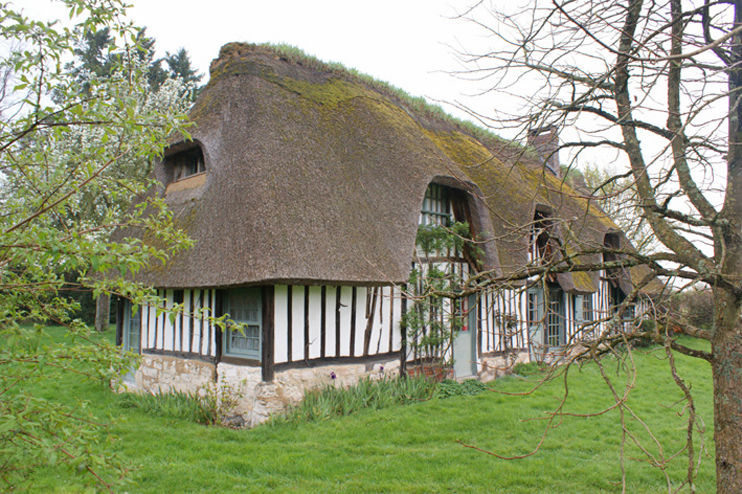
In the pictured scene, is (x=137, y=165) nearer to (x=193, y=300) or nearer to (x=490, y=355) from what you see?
(x=193, y=300)

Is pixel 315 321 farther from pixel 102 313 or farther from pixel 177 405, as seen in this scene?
pixel 102 313

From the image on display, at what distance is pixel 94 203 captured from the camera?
52.3 ft

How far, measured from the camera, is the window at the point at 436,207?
10.3 metres

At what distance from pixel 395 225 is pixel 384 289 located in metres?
1.22

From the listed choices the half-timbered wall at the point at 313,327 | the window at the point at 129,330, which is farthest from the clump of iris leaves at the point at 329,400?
the window at the point at 129,330

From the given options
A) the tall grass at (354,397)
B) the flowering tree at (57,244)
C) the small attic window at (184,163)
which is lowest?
the tall grass at (354,397)

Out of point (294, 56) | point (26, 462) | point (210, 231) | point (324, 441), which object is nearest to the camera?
point (26, 462)

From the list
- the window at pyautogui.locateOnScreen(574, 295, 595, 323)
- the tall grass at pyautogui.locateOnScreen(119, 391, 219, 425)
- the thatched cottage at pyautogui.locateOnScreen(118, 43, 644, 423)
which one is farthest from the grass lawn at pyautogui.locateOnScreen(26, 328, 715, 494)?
the window at pyautogui.locateOnScreen(574, 295, 595, 323)

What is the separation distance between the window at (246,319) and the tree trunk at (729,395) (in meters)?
A: 5.88

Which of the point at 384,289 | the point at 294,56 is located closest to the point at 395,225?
the point at 384,289

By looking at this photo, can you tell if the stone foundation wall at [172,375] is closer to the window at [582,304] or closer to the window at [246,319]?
the window at [246,319]

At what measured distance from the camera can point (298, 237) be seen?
702 centimetres

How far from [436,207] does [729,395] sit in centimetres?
793

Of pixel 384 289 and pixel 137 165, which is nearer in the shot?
pixel 384 289
